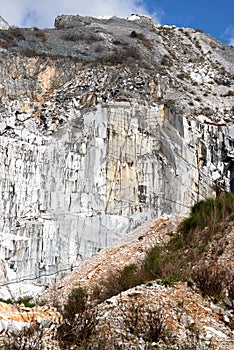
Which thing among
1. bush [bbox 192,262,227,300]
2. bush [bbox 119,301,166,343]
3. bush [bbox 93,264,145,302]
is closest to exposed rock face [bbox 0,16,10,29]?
bush [bbox 93,264,145,302]

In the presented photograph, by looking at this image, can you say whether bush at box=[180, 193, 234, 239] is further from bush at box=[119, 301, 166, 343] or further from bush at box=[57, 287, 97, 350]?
bush at box=[57, 287, 97, 350]

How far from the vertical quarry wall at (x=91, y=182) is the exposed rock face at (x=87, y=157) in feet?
0.15

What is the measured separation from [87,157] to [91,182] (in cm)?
131

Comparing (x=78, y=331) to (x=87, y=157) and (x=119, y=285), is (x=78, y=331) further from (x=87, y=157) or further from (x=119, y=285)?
(x=87, y=157)

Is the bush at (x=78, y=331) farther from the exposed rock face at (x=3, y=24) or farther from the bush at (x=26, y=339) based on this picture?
the exposed rock face at (x=3, y=24)

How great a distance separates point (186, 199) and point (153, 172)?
6.62ft

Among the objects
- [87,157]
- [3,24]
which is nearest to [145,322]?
[87,157]

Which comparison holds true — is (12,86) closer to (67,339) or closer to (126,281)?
(126,281)

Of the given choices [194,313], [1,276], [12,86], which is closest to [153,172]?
[1,276]

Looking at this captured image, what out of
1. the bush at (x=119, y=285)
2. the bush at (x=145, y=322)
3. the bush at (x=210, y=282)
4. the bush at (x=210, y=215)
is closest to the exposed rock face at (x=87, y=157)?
the bush at (x=210, y=215)

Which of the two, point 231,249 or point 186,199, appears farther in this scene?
point 186,199

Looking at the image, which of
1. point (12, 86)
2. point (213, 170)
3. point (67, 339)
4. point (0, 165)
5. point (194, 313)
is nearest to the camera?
point (67, 339)

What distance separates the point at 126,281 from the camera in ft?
26.9

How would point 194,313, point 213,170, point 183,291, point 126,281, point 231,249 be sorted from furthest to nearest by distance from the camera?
point 213,170 < point 231,249 < point 126,281 < point 183,291 < point 194,313
